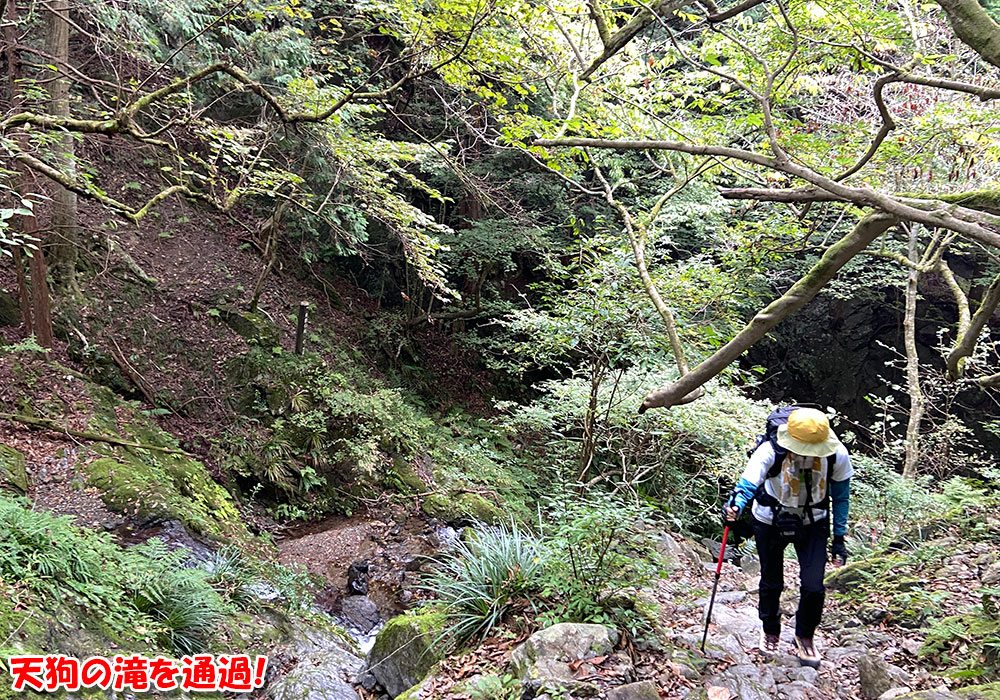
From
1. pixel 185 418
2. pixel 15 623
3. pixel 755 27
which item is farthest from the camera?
pixel 185 418

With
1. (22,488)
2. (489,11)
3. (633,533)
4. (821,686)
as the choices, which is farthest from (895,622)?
(22,488)

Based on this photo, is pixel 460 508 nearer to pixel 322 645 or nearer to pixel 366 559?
pixel 366 559

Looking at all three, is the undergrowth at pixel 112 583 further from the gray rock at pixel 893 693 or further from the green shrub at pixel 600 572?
the gray rock at pixel 893 693

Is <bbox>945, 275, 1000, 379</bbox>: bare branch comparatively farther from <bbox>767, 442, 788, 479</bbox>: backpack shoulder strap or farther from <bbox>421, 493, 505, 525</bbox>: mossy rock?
<bbox>421, 493, 505, 525</bbox>: mossy rock

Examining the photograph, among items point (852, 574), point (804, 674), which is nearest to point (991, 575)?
point (852, 574)

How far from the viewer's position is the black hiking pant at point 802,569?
3.79m

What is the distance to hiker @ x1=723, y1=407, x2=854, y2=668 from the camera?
3625 millimetres

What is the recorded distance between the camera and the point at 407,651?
14.4 feet

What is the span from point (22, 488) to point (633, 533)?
213 inches

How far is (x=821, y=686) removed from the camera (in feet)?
12.2

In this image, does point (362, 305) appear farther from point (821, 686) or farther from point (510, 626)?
point (821, 686)

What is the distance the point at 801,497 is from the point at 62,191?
29.8ft
